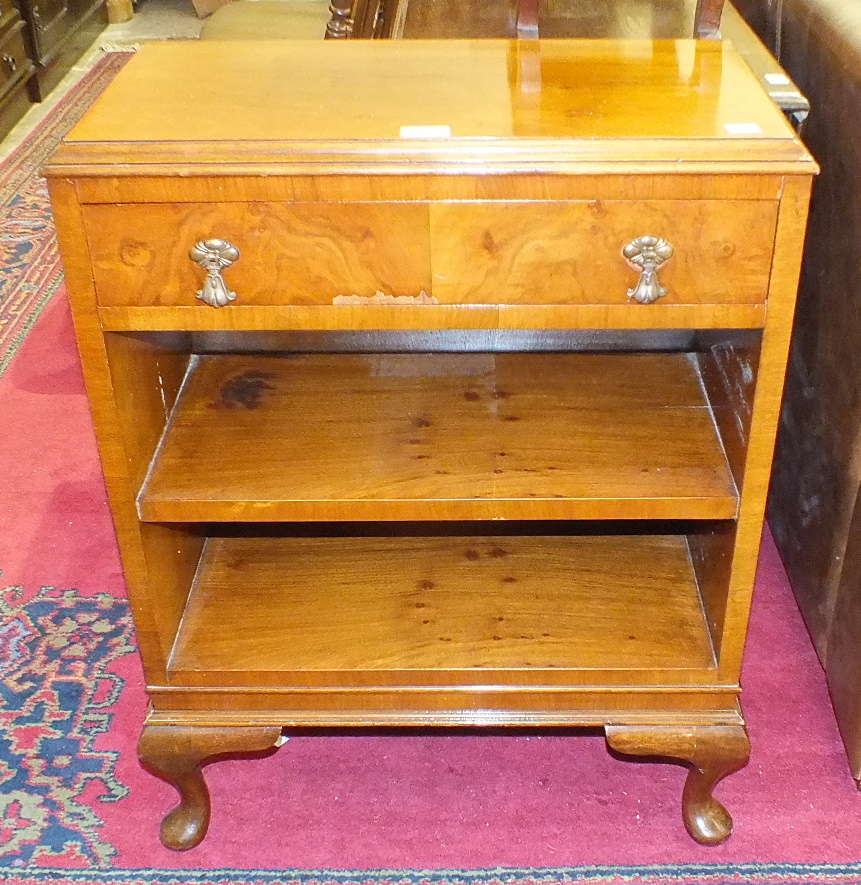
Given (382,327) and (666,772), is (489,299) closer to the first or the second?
(382,327)

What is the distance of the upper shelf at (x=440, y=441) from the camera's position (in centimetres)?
109

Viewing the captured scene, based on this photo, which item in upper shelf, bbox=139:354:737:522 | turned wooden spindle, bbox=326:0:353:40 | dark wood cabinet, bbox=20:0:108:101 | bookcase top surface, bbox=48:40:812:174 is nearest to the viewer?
bookcase top surface, bbox=48:40:812:174

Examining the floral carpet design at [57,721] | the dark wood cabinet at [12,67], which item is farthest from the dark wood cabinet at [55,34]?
the floral carpet design at [57,721]

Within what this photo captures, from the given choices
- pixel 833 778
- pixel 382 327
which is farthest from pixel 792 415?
pixel 382 327

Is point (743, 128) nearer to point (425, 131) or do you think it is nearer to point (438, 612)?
point (425, 131)

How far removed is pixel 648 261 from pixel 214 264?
0.38 m

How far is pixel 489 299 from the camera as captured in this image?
959 mm

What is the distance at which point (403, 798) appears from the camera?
135 cm

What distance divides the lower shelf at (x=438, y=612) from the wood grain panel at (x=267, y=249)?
45cm

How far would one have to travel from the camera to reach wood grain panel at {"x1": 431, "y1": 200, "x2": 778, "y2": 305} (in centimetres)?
91

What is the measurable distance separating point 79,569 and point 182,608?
1.74 feet

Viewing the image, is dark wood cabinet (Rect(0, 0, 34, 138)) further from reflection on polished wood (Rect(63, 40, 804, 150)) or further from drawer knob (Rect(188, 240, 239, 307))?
drawer knob (Rect(188, 240, 239, 307))

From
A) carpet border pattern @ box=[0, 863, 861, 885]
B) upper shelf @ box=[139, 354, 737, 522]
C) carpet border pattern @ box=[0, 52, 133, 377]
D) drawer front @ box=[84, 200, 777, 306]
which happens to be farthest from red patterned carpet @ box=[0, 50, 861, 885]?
carpet border pattern @ box=[0, 52, 133, 377]

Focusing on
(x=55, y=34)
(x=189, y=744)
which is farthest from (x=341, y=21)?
(x=55, y=34)
